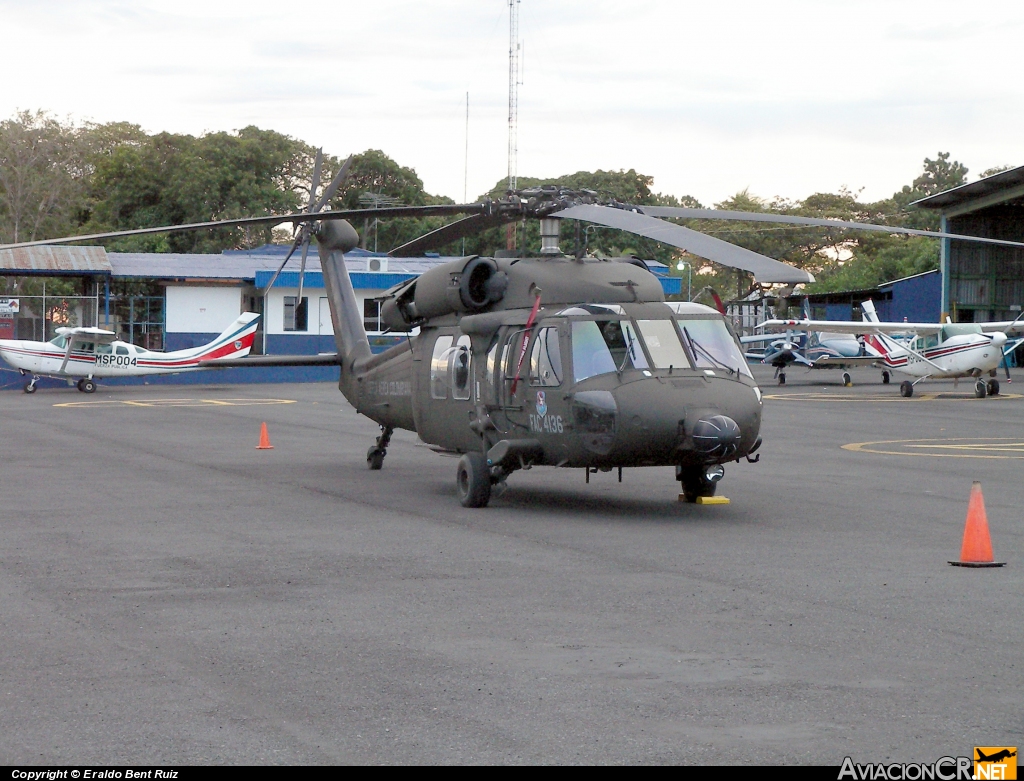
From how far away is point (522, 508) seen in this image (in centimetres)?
1380

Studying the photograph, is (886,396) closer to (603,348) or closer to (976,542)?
(603,348)

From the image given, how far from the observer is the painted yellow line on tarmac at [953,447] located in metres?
20.0

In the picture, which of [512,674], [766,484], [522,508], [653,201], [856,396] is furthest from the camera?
[653,201]

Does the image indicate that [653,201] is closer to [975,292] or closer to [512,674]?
[975,292]

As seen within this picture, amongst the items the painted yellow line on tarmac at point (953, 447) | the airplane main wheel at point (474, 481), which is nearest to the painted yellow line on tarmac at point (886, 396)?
the painted yellow line on tarmac at point (953, 447)

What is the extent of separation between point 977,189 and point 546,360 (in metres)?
45.7

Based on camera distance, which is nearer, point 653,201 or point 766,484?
point 766,484

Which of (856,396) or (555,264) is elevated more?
(555,264)

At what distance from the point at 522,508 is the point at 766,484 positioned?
3962 millimetres

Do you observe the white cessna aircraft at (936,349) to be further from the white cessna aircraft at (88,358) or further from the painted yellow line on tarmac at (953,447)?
the white cessna aircraft at (88,358)

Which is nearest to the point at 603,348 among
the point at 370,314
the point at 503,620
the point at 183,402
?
the point at 503,620

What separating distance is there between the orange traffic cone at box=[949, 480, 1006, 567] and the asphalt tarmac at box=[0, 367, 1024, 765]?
238 mm

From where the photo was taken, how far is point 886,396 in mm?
38844

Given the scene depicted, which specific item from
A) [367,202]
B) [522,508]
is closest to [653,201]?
[367,202]
